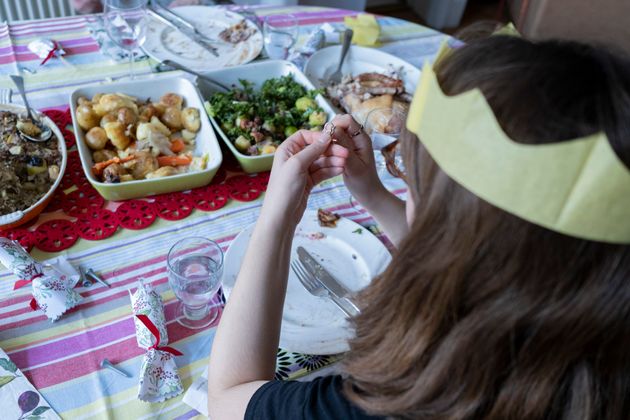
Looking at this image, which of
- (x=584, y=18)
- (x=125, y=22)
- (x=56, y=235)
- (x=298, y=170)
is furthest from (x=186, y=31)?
(x=584, y=18)

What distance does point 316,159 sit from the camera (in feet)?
2.87

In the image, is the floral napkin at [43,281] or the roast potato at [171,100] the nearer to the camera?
the floral napkin at [43,281]

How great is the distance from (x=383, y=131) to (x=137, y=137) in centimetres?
58

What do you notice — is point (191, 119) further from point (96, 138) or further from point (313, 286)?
point (313, 286)

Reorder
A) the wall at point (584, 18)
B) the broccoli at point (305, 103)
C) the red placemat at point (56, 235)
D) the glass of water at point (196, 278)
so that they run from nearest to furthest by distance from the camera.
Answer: the glass of water at point (196, 278) < the red placemat at point (56, 235) < the broccoli at point (305, 103) < the wall at point (584, 18)

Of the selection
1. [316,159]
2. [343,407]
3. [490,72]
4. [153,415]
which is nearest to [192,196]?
[316,159]

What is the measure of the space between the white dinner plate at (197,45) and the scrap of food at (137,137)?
273 mm

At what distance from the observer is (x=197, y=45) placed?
1525 millimetres

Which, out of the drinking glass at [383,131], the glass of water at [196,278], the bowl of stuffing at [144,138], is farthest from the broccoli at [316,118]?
the glass of water at [196,278]

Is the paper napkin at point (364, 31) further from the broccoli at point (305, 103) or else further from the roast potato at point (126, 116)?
the roast potato at point (126, 116)

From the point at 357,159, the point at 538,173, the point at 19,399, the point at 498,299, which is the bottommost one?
the point at 19,399

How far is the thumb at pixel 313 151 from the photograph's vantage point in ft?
2.73

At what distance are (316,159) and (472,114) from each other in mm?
439

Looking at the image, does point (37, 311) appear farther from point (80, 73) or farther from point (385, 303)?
point (80, 73)
